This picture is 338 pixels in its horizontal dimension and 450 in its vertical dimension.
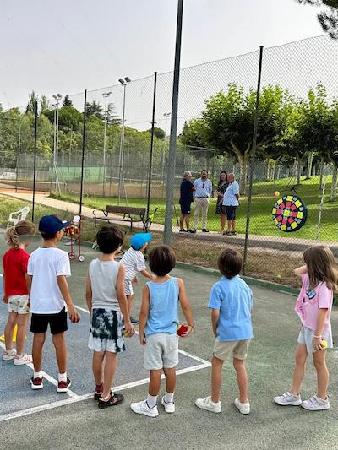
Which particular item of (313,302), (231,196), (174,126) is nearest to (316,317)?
(313,302)

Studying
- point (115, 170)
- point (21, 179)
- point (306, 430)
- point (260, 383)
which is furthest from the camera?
point (21, 179)

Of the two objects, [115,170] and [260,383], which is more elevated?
[115,170]

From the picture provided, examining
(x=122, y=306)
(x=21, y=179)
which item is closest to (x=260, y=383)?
(x=122, y=306)

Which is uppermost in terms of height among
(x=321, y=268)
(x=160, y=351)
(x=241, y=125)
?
(x=241, y=125)

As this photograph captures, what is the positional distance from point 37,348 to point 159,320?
3.55ft

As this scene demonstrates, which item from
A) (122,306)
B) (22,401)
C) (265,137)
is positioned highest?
(265,137)

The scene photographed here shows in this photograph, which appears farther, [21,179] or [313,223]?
[21,179]

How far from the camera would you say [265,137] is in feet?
91.3

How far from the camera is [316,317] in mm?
3828

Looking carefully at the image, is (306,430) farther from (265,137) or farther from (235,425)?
(265,137)

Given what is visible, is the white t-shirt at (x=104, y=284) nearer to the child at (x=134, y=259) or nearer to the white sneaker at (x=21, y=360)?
the white sneaker at (x=21, y=360)

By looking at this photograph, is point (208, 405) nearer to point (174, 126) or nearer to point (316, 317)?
point (316, 317)

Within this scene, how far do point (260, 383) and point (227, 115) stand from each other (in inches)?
981

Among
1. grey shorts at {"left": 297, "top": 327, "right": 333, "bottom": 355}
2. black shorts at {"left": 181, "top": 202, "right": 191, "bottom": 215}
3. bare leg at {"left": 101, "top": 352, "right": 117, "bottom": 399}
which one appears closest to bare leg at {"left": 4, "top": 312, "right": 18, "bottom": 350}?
bare leg at {"left": 101, "top": 352, "right": 117, "bottom": 399}
